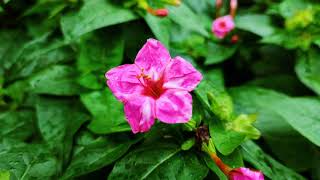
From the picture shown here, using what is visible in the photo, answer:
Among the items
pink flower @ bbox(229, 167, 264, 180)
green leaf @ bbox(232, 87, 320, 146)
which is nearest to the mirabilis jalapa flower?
pink flower @ bbox(229, 167, 264, 180)

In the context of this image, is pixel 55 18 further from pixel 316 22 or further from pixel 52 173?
pixel 316 22

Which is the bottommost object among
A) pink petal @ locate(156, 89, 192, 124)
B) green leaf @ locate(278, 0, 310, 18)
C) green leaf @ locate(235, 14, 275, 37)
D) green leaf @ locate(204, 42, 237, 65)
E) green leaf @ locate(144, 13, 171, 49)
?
green leaf @ locate(204, 42, 237, 65)

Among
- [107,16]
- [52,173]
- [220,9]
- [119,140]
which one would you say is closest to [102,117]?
[119,140]

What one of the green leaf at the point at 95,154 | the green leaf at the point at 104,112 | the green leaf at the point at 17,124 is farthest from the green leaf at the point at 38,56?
the green leaf at the point at 95,154

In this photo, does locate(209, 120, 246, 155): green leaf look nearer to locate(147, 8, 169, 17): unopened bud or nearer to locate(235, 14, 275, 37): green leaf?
locate(147, 8, 169, 17): unopened bud

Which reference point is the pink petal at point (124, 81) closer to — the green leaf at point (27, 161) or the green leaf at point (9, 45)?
the green leaf at point (27, 161)
